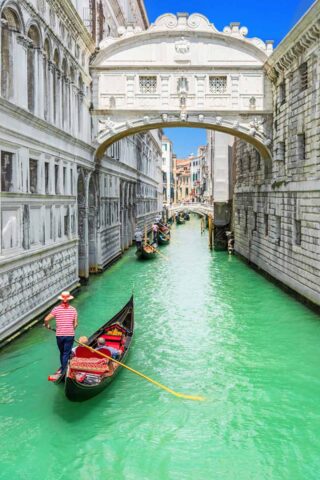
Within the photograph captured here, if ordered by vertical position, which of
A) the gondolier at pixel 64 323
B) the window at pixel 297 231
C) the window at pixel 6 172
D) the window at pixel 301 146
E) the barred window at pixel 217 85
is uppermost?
the barred window at pixel 217 85

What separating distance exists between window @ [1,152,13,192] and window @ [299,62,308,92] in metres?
6.86

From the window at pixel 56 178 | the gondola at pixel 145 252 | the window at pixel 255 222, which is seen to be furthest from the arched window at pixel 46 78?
the gondola at pixel 145 252

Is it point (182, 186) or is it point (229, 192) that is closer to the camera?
point (229, 192)

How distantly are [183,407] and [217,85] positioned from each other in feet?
33.8

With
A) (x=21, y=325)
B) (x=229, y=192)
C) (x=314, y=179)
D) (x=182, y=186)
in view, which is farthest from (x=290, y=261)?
(x=182, y=186)

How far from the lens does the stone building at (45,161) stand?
827 centimetres

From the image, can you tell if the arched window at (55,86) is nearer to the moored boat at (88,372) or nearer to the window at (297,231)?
the moored boat at (88,372)

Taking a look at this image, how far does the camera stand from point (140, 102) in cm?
1451

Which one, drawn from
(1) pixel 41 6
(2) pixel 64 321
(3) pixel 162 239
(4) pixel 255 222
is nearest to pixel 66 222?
(1) pixel 41 6

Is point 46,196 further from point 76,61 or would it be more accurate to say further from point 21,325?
point 76,61

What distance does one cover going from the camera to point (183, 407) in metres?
6.26

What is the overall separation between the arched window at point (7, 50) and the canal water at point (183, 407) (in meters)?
3.97

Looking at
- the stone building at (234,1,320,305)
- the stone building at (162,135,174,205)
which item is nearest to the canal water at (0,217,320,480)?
the stone building at (234,1,320,305)

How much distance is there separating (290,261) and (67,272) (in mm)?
5164
